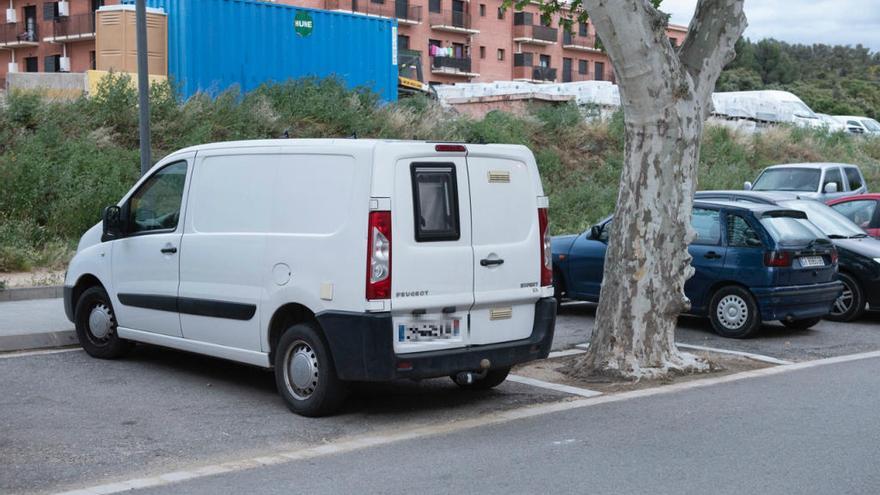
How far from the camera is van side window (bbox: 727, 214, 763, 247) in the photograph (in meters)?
12.1

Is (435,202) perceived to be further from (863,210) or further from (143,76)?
(863,210)

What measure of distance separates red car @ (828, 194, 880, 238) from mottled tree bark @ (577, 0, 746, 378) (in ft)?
24.2

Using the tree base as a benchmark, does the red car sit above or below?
above

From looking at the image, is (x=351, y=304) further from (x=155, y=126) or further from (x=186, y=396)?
(x=155, y=126)

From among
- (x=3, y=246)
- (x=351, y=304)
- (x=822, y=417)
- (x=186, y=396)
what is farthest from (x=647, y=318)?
(x=3, y=246)

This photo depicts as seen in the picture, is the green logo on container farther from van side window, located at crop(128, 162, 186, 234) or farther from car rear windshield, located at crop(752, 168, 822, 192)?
van side window, located at crop(128, 162, 186, 234)

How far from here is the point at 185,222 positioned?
8.97 meters

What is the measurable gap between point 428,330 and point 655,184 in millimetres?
3049

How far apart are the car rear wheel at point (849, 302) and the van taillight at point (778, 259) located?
210cm

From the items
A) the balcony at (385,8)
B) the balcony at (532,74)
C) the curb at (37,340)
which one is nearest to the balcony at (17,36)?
the balcony at (385,8)

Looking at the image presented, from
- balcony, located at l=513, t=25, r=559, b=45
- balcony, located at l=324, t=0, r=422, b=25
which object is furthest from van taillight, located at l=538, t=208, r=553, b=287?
balcony, located at l=513, t=25, r=559, b=45

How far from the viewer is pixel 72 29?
188 ft

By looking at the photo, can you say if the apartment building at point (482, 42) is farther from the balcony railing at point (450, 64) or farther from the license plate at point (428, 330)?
the license plate at point (428, 330)

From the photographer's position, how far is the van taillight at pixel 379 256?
7.38 metres
